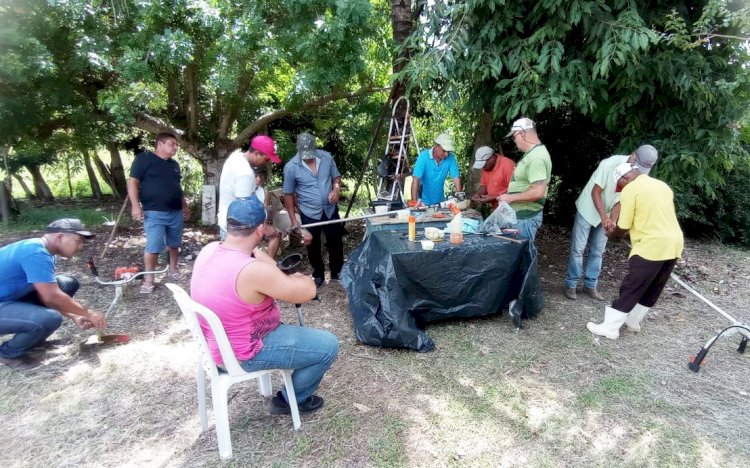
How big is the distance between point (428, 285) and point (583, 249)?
6.27 ft

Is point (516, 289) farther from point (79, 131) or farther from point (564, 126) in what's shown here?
point (79, 131)

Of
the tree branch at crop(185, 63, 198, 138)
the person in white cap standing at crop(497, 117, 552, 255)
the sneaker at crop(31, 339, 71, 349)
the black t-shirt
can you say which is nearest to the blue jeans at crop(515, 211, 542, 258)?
the person in white cap standing at crop(497, 117, 552, 255)

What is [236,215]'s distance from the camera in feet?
6.58

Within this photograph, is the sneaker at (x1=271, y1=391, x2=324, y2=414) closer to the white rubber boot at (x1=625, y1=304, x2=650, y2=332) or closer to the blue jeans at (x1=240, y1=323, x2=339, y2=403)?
the blue jeans at (x1=240, y1=323, x2=339, y2=403)

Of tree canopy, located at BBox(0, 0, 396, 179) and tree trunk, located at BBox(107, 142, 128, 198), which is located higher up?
tree canopy, located at BBox(0, 0, 396, 179)

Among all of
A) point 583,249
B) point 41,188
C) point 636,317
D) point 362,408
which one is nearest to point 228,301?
point 362,408

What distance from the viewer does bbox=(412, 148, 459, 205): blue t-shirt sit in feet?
15.0

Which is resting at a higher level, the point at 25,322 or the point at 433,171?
the point at 433,171

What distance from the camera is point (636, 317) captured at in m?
3.58

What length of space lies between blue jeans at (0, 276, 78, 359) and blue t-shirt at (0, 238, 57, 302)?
107mm

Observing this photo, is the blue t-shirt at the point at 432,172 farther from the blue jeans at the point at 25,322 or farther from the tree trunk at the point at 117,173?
the tree trunk at the point at 117,173

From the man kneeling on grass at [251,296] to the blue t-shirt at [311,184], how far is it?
81.1 inches

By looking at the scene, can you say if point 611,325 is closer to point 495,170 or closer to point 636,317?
point 636,317

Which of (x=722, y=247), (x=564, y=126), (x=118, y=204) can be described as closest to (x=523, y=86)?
(x=564, y=126)
